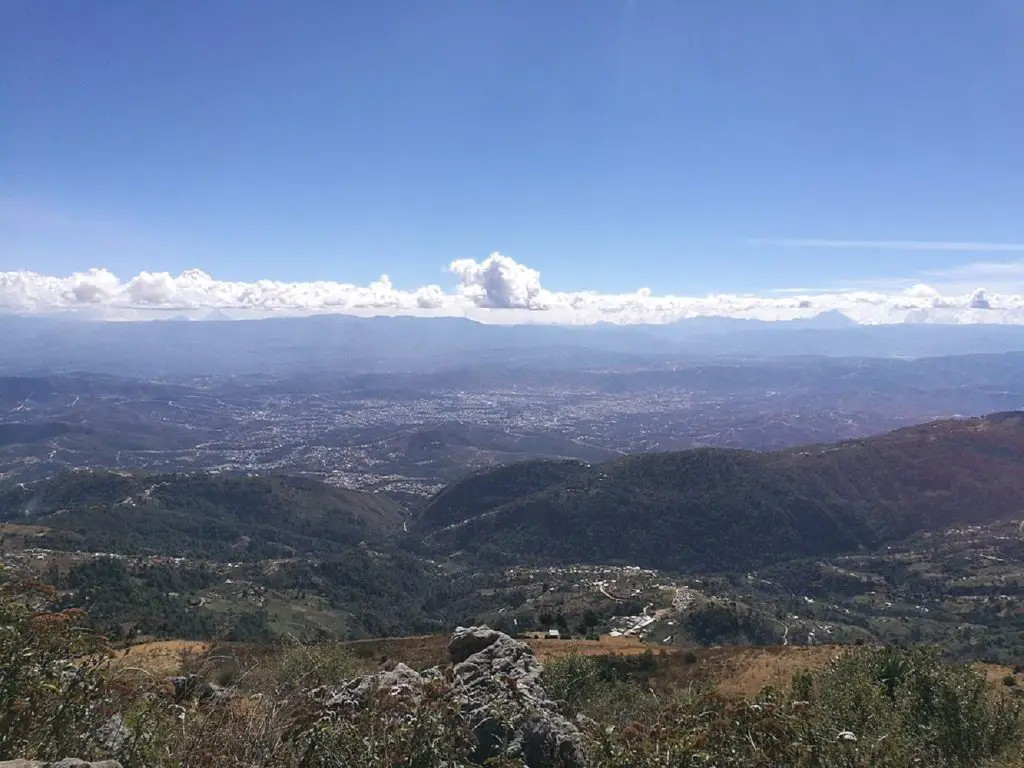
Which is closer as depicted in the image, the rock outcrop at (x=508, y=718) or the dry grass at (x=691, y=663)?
the rock outcrop at (x=508, y=718)

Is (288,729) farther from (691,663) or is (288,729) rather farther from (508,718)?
(691,663)

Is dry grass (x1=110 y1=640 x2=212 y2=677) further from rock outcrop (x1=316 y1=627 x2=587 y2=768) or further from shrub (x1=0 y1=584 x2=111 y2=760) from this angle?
shrub (x1=0 y1=584 x2=111 y2=760)

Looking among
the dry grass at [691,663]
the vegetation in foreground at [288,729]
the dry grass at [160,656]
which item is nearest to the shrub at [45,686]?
the vegetation in foreground at [288,729]

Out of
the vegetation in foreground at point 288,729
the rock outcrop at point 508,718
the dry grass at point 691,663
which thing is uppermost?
the vegetation in foreground at point 288,729

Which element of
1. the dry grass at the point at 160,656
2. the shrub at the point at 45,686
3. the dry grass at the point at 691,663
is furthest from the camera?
the dry grass at the point at 691,663

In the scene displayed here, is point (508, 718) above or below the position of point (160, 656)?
above

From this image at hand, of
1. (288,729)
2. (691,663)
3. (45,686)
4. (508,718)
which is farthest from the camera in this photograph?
(691,663)

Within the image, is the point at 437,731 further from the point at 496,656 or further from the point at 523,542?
the point at 523,542

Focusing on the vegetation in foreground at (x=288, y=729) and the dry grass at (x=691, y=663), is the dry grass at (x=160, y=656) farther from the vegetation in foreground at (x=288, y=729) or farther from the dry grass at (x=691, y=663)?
the vegetation in foreground at (x=288, y=729)

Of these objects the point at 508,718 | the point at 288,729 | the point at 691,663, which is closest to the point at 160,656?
the point at 288,729

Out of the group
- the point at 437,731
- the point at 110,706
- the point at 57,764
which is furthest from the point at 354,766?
the point at 110,706

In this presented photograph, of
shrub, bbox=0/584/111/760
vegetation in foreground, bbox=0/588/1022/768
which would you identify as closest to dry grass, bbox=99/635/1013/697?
vegetation in foreground, bbox=0/588/1022/768
